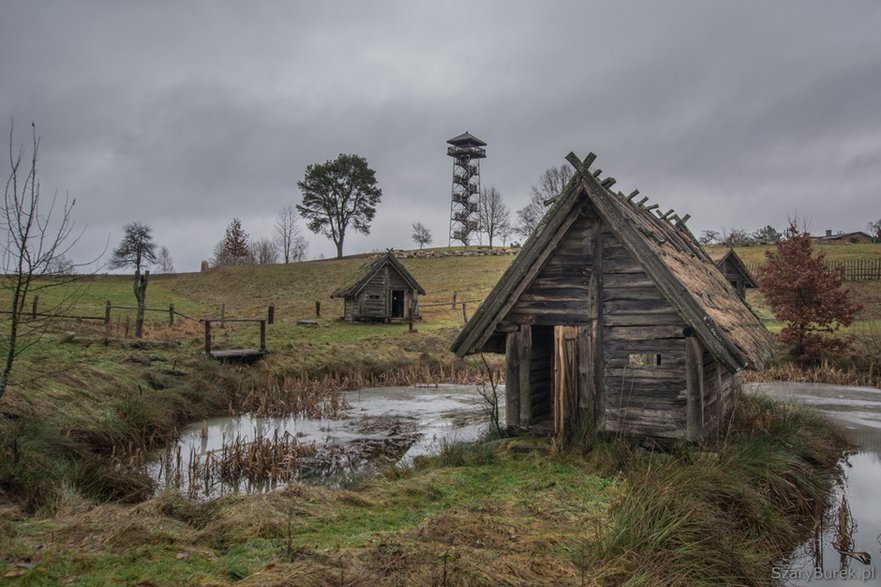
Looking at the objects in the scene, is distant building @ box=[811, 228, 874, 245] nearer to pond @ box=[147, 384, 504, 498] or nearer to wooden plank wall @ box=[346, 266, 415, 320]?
wooden plank wall @ box=[346, 266, 415, 320]

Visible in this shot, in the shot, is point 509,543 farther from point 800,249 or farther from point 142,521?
point 800,249

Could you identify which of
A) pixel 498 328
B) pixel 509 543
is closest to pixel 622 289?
pixel 498 328

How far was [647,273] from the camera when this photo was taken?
852 centimetres

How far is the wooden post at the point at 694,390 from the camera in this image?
27.2 feet

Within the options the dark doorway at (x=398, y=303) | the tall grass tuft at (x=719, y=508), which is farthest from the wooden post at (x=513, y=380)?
the dark doorway at (x=398, y=303)

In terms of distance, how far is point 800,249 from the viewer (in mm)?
24531

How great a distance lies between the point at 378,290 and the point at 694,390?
28.2 m

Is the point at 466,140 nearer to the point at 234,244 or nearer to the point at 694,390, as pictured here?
the point at 234,244

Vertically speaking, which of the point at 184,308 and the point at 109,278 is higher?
the point at 109,278

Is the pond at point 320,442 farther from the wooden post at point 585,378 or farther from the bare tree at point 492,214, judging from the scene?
the bare tree at point 492,214

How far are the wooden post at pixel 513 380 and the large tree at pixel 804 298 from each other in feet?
64.0

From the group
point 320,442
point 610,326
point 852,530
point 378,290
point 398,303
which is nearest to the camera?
point 852,530

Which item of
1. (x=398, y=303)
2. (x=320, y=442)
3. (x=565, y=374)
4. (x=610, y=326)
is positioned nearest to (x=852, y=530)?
(x=610, y=326)

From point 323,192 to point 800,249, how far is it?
56046 mm
